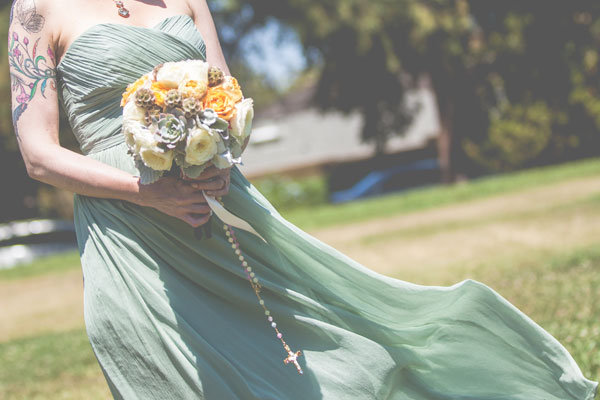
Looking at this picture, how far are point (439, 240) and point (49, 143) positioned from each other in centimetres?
1063

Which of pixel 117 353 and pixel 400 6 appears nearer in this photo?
pixel 117 353

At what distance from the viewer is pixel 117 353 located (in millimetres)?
2881

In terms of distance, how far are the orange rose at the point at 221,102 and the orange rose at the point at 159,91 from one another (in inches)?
6.2

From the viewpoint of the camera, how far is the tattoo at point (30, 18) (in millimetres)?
2969

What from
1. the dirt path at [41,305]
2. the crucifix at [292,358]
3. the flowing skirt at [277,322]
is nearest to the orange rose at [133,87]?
the flowing skirt at [277,322]

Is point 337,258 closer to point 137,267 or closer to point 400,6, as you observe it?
Result: point 137,267

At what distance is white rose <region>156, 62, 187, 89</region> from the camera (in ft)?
8.71

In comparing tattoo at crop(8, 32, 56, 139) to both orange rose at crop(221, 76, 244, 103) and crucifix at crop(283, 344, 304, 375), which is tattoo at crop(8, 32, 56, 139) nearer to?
orange rose at crop(221, 76, 244, 103)

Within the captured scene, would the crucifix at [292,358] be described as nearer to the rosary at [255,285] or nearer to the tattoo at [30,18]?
the rosary at [255,285]

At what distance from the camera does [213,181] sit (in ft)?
9.08

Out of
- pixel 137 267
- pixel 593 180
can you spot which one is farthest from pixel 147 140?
pixel 593 180

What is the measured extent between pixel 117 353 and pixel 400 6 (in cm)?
2239

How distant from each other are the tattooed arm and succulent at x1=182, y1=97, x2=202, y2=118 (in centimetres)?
26

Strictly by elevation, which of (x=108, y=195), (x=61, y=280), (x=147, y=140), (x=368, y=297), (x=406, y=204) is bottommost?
(x=61, y=280)
